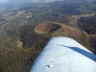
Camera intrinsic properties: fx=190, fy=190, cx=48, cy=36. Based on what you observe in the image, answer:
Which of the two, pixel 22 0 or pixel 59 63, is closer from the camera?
pixel 59 63

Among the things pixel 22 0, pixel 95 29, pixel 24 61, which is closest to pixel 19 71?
pixel 24 61

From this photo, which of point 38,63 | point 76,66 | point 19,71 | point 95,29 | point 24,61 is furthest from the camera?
point 95,29

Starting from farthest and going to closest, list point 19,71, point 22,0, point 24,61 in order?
1. point 22,0
2. point 24,61
3. point 19,71

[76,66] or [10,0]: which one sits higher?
[76,66]

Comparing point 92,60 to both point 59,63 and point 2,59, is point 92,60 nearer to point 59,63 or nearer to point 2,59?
point 59,63

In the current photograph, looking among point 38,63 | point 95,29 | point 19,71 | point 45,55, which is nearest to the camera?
point 38,63

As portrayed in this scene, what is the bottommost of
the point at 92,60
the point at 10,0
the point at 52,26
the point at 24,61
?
the point at 10,0

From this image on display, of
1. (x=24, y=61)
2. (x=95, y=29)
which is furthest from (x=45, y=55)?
(x=95, y=29)

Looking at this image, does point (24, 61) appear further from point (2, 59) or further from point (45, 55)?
point (45, 55)

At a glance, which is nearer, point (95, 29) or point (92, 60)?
point (92, 60)
